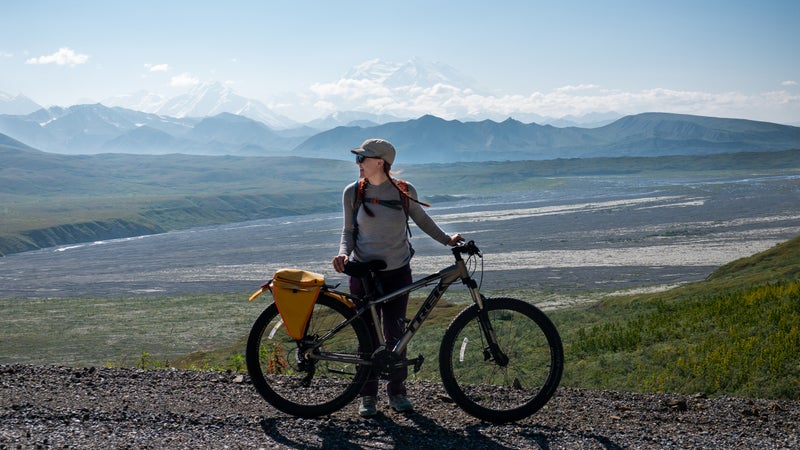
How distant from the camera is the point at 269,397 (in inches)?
299

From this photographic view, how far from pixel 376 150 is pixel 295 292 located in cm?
160

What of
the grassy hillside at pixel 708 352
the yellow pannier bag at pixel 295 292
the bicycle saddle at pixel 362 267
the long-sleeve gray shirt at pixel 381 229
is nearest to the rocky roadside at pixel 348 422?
the yellow pannier bag at pixel 295 292

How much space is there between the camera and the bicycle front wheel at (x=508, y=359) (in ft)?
24.4

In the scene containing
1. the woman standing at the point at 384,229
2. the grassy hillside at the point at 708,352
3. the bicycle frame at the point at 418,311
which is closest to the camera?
the bicycle frame at the point at 418,311

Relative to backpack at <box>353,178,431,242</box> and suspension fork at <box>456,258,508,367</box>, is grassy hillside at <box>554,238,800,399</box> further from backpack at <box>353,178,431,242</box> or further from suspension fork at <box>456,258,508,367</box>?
backpack at <box>353,178,431,242</box>

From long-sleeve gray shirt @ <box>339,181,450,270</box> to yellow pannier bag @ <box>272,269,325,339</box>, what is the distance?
18.2 inches

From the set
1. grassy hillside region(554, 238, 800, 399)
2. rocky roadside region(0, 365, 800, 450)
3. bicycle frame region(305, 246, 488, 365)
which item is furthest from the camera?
grassy hillside region(554, 238, 800, 399)

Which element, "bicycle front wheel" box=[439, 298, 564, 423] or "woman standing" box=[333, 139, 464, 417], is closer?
"bicycle front wheel" box=[439, 298, 564, 423]

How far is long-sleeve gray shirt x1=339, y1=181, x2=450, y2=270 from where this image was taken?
7.74m

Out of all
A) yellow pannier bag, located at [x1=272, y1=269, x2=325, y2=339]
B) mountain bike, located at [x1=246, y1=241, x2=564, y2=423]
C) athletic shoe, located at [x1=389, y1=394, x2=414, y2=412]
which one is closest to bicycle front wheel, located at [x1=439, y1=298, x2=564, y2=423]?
mountain bike, located at [x1=246, y1=241, x2=564, y2=423]

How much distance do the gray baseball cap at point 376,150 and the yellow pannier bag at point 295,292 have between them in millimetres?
1285

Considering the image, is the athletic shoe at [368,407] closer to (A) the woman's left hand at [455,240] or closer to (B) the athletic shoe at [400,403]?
(B) the athletic shoe at [400,403]

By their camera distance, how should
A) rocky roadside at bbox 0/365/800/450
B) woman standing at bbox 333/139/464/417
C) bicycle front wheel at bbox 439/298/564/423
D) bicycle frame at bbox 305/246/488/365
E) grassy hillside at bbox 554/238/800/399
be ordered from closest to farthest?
rocky roadside at bbox 0/365/800/450 → bicycle front wheel at bbox 439/298/564/423 → bicycle frame at bbox 305/246/488/365 → woman standing at bbox 333/139/464/417 → grassy hillside at bbox 554/238/800/399

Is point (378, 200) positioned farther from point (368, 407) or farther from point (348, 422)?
point (348, 422)
